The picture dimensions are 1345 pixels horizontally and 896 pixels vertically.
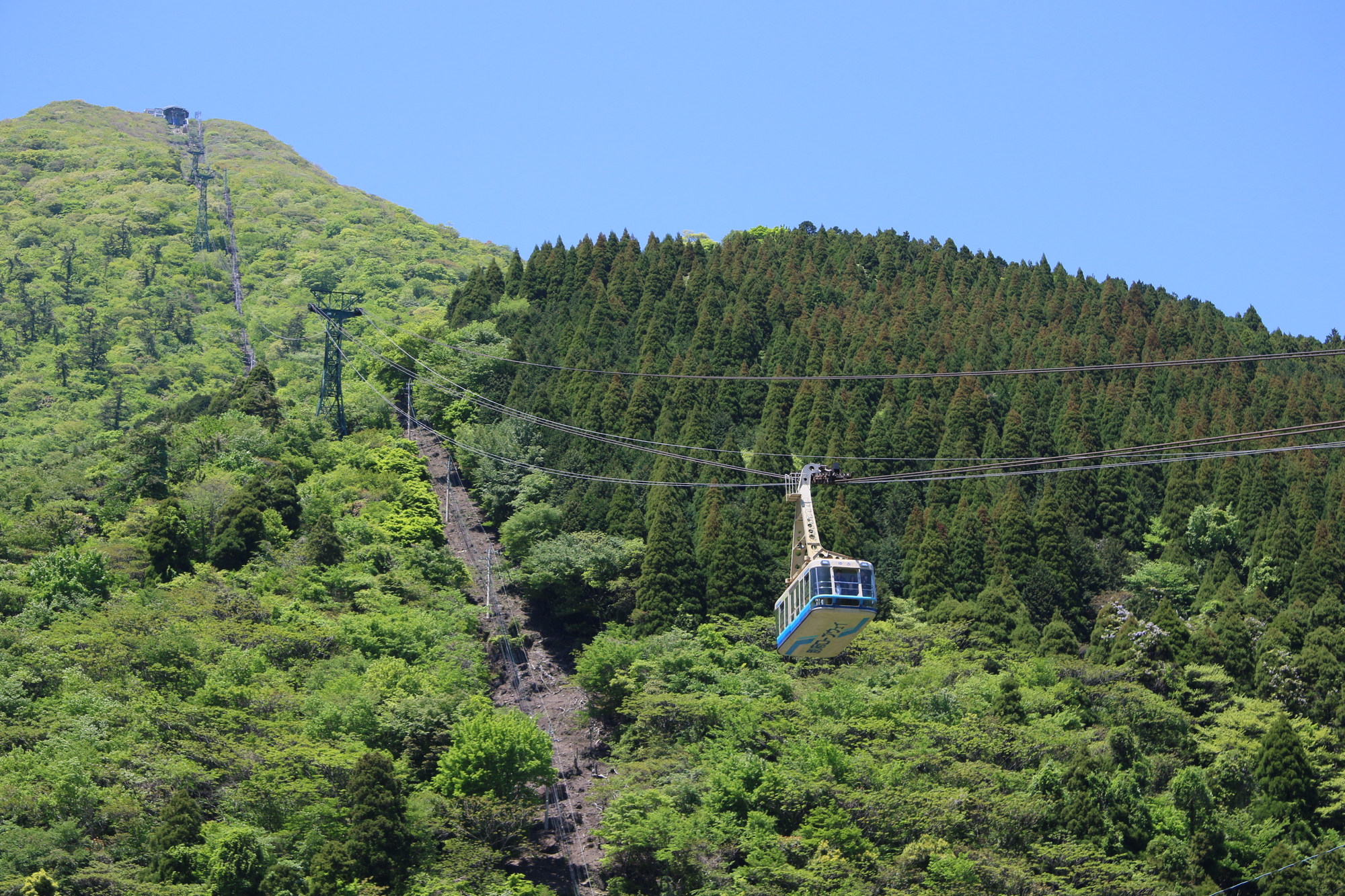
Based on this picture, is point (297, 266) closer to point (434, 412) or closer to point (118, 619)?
point (434, 412)

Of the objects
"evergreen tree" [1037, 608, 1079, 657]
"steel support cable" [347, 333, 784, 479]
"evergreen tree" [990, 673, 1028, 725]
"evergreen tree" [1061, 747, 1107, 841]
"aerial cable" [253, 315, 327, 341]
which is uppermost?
"aerial cable" [253, 315, 327, 341]

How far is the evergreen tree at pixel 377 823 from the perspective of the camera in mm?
40406

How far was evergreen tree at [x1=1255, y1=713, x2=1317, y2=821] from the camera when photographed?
45.0 m

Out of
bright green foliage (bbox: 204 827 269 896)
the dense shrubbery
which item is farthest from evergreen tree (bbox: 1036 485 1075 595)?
bright green foliage (bbox: 204 827 269 896)

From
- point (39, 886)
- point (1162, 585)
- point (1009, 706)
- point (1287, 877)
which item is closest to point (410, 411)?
point (1162, 585)

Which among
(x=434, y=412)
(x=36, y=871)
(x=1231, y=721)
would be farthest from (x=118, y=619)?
(x=1231, y=721)

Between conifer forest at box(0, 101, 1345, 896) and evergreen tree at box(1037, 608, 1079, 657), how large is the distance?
0.44ft

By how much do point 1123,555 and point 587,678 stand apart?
24.0 metres

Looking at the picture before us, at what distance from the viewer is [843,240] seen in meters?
101

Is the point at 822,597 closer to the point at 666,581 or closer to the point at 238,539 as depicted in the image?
the point at 666,581

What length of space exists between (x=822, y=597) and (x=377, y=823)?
14.9 metres

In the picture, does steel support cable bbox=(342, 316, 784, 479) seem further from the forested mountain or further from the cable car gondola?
the cable car gondola

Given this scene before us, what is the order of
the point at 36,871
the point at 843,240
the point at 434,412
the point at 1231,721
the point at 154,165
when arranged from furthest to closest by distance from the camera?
the point at 154,165 → the point at 843,240 → the point at 434,412 → the point at 1231,721 → the point at 36,871

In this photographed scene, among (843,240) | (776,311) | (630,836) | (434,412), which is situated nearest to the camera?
(630,836)
